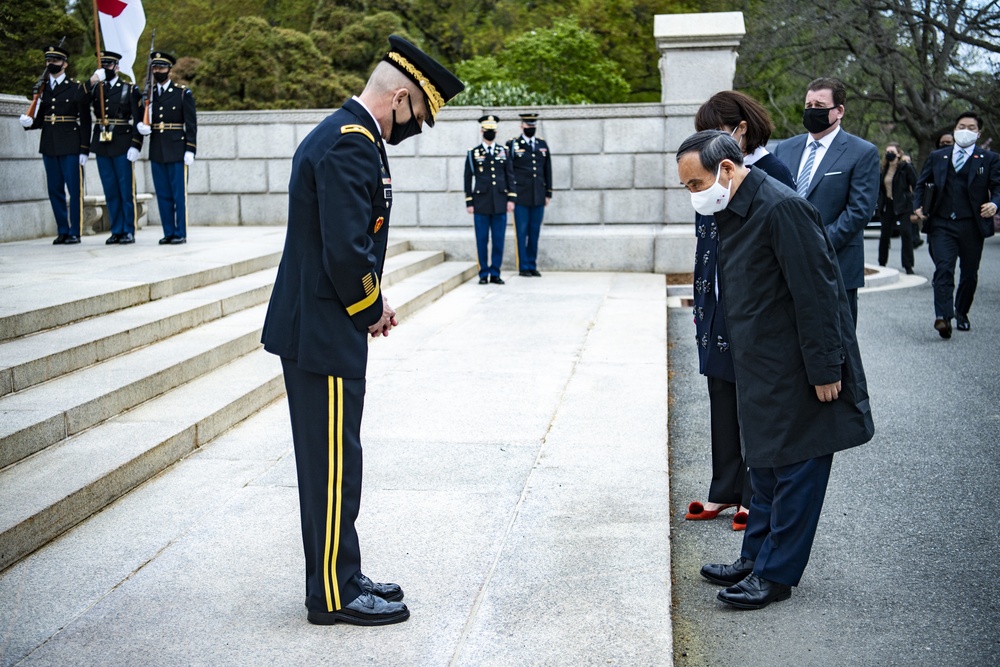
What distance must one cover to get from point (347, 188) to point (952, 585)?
9.67ft

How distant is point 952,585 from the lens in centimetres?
421

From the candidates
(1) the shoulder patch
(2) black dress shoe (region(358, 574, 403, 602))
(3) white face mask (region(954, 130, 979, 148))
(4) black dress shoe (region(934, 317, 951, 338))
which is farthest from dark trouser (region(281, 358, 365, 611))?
(3) white face mask (region(954, 130, 979, 148))

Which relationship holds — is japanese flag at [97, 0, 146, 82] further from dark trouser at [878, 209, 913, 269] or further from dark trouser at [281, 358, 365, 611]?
dark trouser at [878, 209, 913, 269]

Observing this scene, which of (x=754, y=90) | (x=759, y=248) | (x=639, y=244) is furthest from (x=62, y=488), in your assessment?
(x=754, y=90)

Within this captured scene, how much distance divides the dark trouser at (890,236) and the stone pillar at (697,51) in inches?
153

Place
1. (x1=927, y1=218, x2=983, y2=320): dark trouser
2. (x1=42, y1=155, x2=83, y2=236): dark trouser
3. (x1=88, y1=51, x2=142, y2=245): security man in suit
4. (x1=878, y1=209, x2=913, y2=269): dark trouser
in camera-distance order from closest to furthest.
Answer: (x1=927, y1=218, x2=983, y2=320): dark trouser < (x1=42, y1=155, x2=83, y2=236): dark trouser < (x1=88, y1=51, x2=142, y2=245): security man in suit < (x1=878, y1=209, x2=913, y2=269): dark trouser

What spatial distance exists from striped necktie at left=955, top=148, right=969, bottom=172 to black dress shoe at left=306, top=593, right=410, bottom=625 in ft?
27.4

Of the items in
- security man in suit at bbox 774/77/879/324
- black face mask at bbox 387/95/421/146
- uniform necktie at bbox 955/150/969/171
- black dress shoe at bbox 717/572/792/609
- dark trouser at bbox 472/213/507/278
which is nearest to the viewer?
black face mask at bbox 387/95/421/146

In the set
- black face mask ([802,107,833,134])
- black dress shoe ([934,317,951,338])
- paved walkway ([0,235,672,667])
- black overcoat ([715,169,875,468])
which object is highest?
black face mask ([802,107,833,134])

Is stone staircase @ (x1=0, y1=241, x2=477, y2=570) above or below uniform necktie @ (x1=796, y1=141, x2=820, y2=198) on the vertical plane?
below

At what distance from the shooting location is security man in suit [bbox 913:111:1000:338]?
9.77 metres

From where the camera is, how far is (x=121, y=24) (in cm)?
1182

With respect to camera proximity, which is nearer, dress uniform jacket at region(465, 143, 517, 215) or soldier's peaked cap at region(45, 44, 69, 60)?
soldier's peaked cap at region(45, 44, 69, 60)

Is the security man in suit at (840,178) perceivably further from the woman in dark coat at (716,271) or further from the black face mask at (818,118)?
the woman in dark coat at (716,271)
